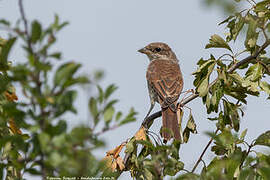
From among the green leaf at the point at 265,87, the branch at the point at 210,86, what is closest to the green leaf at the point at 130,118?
the branch at the point at 210,86

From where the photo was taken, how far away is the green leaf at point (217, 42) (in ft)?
16.0

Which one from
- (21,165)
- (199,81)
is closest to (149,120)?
(199,81)

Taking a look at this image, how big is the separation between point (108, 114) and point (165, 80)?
A: 5.20 m

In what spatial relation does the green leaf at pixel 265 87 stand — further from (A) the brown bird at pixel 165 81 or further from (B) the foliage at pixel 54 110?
(B) the foliage at pixel 54 110

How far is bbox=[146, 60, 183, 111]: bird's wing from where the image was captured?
21.8 ft

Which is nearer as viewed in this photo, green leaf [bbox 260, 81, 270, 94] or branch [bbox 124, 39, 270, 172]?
branch [bbox 124, 39, 270, 172]

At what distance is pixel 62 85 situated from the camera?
2.07 m

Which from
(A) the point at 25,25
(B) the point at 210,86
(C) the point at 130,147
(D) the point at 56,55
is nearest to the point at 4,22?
(A) the point at 25,25

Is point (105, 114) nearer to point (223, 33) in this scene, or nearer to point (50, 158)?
point (50, 158)

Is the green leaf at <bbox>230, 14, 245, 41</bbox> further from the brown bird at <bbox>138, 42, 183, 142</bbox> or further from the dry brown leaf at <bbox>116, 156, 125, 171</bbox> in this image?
the dry brown leaf at <bbox>116, 156, 125, 171</bbox>

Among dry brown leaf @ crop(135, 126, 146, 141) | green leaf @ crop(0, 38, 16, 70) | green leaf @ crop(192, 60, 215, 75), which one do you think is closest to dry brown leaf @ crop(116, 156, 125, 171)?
dry brown leaf @ crop(135, 126, 146, 141)

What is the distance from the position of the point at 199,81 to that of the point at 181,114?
0.45 metres

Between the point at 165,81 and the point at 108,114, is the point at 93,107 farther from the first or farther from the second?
the point at 165,81

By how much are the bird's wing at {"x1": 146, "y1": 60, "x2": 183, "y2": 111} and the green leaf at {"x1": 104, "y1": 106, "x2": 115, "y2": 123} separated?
13.3ft
